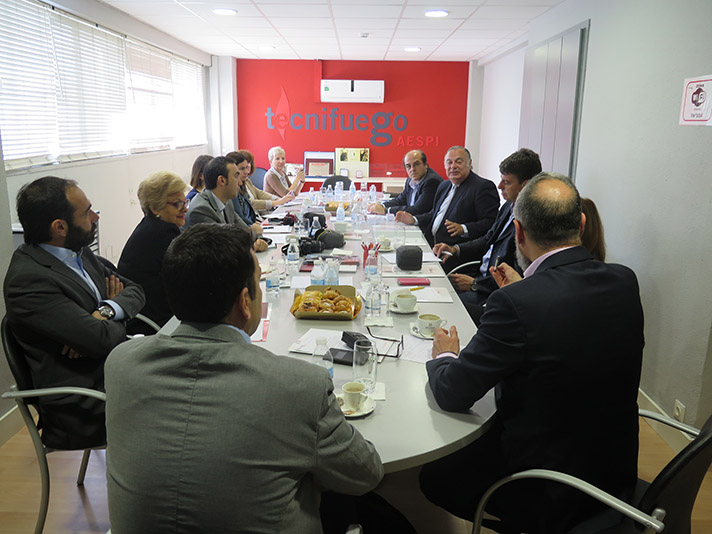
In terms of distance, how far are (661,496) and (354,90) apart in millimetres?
Answer: 8968

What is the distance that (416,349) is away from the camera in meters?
2.12

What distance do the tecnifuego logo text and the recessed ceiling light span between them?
158 inches

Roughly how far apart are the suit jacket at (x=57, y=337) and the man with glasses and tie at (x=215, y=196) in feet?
5.24

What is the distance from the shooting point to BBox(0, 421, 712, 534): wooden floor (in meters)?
2.32

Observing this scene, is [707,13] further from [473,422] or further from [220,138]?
[220,138]

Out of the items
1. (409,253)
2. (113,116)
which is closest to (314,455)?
(409,253)

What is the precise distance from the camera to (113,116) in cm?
588

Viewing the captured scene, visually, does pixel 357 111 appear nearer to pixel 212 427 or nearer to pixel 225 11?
pixel 225 11

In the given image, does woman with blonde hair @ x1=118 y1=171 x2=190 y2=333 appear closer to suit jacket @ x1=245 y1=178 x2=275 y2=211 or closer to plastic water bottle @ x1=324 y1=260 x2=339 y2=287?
plastic water bottle @ x1=324 y1=260 x2=339 y2=287

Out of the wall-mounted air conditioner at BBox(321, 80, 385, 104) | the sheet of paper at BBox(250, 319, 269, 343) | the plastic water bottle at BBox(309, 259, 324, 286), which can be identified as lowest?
the sheet of paper at BBox(250, 319, 269, 343)

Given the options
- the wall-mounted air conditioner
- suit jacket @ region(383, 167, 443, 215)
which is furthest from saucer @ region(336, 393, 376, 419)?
the wall-mounted air conditioner

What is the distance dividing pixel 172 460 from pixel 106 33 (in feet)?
19.2

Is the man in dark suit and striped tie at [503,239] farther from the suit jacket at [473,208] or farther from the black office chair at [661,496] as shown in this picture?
the black office chair at [661,496]

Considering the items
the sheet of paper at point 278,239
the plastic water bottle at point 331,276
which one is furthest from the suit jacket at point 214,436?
the sheet of paper at point 278,239
